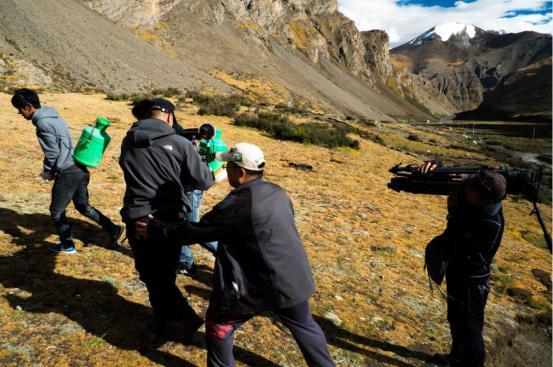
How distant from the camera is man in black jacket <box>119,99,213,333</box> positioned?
3.32 meters

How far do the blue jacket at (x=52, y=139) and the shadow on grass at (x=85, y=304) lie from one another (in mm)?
1270

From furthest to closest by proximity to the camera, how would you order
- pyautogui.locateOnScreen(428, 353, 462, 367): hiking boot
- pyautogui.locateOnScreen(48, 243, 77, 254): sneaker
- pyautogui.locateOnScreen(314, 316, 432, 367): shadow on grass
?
pyautogui.locateOnScreen(48, 243, 77, 254): sneaker, pyautogui.locateOnScreen(314, 316, 432, 367): shadow on grass, pyautogui.locateOnScreen(428, 353, 462, 367): hiking boot

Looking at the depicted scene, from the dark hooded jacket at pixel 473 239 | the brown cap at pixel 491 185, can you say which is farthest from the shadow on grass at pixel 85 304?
the brown cap at pixel 491 185

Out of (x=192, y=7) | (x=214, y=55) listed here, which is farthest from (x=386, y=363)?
(x=192, y=7)

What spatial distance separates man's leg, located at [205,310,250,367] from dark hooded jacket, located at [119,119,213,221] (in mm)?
1155

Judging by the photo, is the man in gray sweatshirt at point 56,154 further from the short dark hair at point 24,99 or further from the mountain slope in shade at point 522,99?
the mountain slope in shade at point 522,99

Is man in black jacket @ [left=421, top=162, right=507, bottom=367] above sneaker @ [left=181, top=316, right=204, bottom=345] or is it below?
above

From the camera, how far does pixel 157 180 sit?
3357 millimetres

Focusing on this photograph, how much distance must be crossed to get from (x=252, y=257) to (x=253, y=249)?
68 millimetres

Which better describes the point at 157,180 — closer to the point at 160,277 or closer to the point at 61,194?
the point at 160,277

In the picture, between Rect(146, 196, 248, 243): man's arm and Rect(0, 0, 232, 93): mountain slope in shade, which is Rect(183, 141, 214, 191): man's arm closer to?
Rect(146, 196, 248, 243): man's arm

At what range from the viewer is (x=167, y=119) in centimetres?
359

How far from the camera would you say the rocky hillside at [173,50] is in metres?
41.6

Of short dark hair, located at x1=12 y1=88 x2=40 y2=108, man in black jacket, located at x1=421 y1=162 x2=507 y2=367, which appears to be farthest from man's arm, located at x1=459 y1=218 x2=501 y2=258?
short dark hair, located at x1=12 y1=88 x2=40 y2=108
